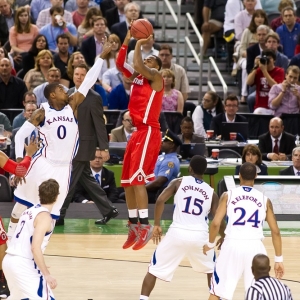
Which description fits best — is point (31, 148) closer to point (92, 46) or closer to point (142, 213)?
point (142, 213)

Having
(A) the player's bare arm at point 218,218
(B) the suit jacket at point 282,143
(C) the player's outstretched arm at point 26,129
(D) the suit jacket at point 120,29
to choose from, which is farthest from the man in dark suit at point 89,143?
(D) the suit jacket at point 120,29

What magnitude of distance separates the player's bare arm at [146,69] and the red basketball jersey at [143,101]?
8 cm

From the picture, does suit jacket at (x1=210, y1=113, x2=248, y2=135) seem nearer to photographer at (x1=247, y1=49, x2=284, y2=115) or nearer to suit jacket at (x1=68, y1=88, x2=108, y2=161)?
photographer at (x1=247, y1=49, x2=284, y2=115)

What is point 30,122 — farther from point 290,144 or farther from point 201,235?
point 290,144

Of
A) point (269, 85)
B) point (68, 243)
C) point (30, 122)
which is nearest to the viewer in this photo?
point (30, 122)

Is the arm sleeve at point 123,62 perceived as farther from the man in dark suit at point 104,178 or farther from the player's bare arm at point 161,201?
the man in dark suit at point 104,178

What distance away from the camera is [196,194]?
9914 millimetres

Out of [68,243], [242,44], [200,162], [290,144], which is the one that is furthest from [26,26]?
[200,162]

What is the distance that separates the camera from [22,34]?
17.9 metres

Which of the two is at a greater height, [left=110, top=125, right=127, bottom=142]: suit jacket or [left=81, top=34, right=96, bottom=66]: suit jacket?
[left=81, top=34, right=96, bottom=66]: suit jacket

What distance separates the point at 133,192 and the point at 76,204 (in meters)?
3.32

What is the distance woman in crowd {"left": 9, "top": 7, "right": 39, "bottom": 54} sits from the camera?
57.8ft

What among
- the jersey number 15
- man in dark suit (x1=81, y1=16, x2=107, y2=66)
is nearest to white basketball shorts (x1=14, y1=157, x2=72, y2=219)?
the jersey number 15

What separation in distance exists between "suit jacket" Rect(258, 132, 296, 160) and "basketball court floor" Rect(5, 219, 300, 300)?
232cm
